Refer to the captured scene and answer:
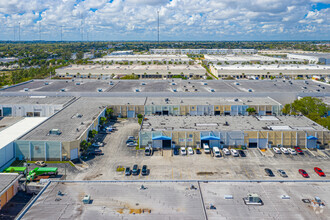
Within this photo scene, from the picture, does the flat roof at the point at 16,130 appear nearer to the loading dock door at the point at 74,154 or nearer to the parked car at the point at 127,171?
the loading dock door at the point at 74,154

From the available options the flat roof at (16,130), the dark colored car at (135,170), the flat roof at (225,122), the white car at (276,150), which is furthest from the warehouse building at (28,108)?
the white car at (276,150)

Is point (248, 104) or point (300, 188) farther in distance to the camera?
point (248, 104)

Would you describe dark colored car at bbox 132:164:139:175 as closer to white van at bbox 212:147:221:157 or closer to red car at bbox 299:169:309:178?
white van at bbox 212:147:221:157

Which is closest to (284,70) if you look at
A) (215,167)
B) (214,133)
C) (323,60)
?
(323,60)

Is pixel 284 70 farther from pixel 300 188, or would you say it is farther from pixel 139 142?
pixel 300 188

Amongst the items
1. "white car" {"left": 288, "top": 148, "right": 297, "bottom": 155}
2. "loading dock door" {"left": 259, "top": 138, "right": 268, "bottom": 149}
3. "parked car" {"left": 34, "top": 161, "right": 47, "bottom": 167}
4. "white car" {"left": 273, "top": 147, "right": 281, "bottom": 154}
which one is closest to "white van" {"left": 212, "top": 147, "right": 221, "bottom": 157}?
"loading dock door" {"left": 259, "top": 138, "right": 268, "bottom": 149}

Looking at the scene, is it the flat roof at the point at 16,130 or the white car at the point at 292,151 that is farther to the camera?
the white car at the point at 292,151
